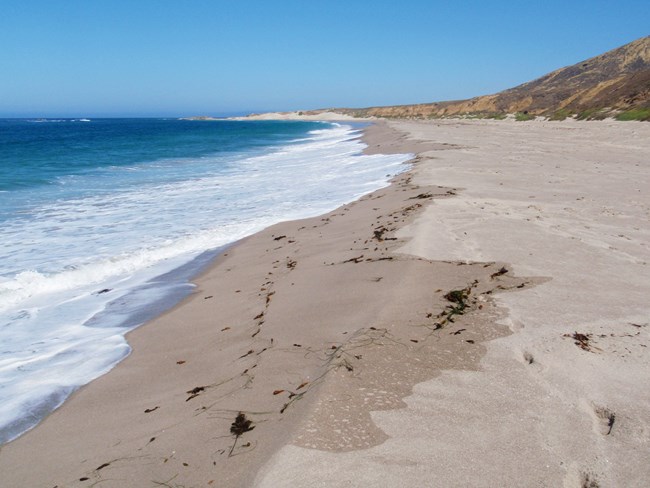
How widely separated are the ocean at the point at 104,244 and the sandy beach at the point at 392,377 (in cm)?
41

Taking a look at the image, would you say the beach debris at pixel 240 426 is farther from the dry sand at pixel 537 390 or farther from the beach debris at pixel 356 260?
the beach debris at pixel 356 260

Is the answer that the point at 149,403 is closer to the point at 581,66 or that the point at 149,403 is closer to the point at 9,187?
the point at 9,187

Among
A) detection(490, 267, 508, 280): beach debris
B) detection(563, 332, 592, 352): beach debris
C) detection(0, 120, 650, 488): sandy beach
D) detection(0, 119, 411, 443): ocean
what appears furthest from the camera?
detection(490, 267, 508, 280): beach debris

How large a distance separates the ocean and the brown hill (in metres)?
23.8

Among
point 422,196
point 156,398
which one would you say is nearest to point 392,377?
point 156,398

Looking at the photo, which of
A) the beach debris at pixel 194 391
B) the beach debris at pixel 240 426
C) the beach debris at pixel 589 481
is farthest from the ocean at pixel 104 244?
the beach debris at pixel 589 481

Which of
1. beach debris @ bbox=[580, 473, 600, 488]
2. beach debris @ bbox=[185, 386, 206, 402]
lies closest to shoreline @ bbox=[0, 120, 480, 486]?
beach debris @ bbox=[185, 386, 206, 402]

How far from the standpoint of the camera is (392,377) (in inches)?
120

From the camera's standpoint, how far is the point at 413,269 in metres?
5.05

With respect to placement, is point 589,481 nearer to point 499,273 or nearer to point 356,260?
point 499,273

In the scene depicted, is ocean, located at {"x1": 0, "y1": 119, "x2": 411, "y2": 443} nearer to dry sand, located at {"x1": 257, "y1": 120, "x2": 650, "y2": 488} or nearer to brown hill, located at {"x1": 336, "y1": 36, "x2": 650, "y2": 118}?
dry sand, located at {"x1": 257, "y1": 120, "x2": 650, "y2": 488}

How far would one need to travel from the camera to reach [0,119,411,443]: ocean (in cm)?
446

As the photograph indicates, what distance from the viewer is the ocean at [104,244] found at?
446 cm

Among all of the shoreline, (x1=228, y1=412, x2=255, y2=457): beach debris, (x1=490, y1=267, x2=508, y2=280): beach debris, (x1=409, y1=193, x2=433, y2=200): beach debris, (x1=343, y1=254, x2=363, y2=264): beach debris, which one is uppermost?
(x1=490, y1=267, x2=508, y2=280): beach debris
